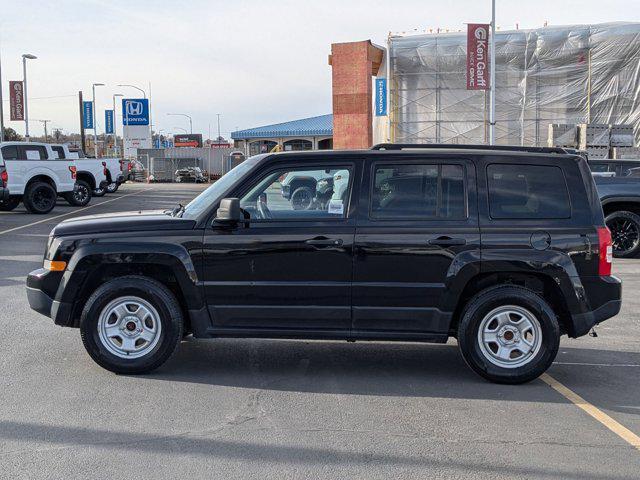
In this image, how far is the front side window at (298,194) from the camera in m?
6.20

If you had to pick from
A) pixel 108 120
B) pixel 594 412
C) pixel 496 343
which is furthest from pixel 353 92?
pixel 108 120

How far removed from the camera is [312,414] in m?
5.31

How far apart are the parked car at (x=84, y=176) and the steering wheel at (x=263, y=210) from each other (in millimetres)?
19653

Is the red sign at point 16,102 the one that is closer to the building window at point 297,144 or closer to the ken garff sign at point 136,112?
the ken garff sign at point 136,112

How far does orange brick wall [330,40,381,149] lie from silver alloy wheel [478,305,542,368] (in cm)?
3092

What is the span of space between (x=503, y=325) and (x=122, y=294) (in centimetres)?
308

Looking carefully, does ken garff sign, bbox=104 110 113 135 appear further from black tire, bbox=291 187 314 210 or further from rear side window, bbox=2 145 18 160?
black tire, bbox=291 187 314 210

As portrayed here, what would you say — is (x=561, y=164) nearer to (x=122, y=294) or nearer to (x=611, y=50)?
(x=122, y=294)

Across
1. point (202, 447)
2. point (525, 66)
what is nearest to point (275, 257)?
point (202, 447)

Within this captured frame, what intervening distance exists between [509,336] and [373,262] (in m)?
1.25

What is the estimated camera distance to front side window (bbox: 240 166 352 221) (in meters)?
6.20

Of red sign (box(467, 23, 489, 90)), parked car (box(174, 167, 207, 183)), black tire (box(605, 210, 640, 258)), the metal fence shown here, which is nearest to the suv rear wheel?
red sign (box(467, 23, 489, 90))

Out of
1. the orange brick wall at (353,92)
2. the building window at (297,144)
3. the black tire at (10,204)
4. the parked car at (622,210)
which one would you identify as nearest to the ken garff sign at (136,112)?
the orange brick wall at (353,92)

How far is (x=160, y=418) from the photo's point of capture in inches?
205
